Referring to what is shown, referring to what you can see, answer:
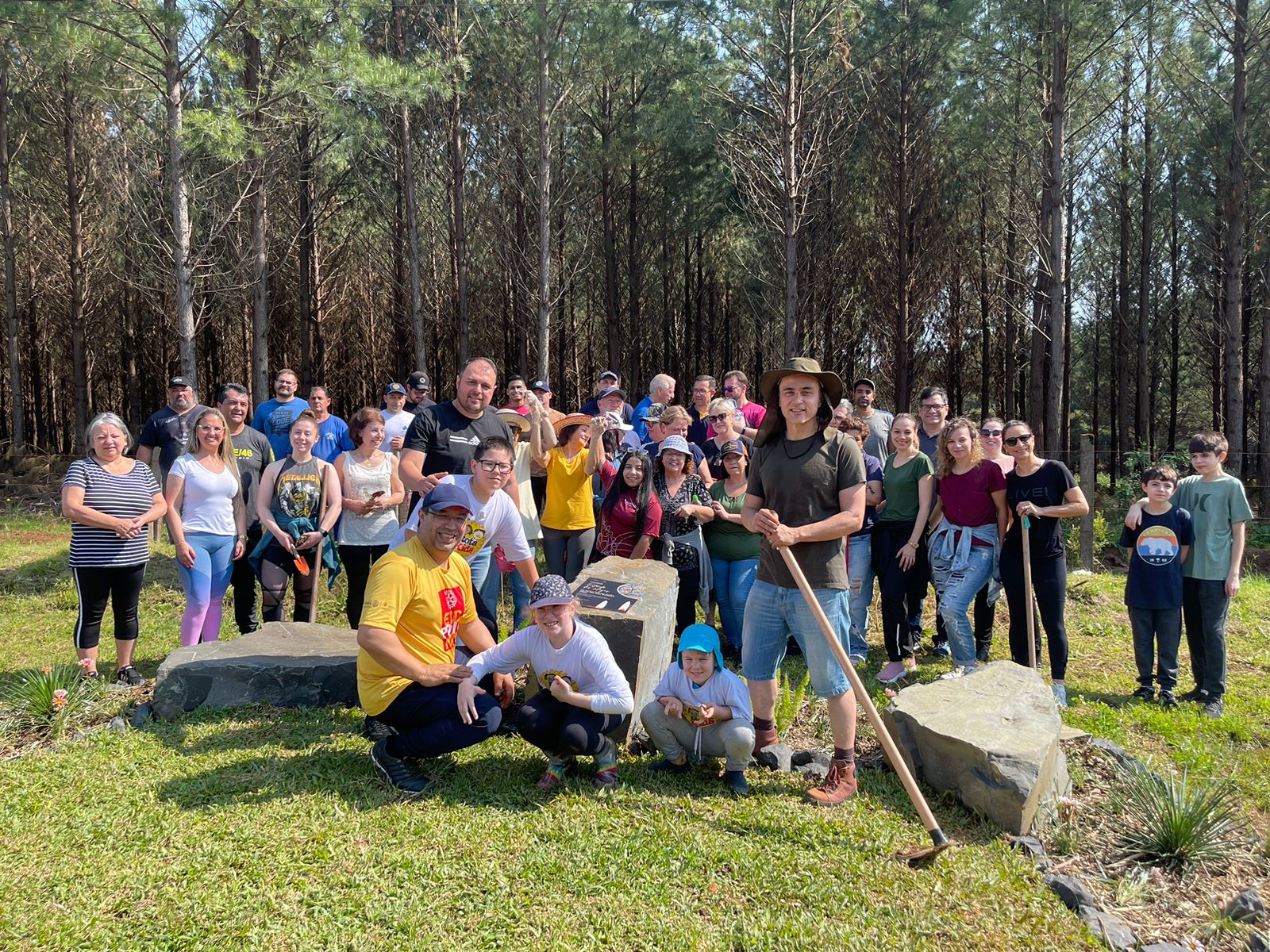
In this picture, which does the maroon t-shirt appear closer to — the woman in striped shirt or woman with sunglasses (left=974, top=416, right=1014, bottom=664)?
woman with sunglasses (left=974, top=416, right=1014, bottom=664)

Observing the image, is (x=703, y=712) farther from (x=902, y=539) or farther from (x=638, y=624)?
(x=902, y=539)

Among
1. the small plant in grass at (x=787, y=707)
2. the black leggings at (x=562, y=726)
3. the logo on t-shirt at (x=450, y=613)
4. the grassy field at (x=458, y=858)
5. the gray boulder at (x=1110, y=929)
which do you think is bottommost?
the gray boulder at (x=1110, y=929)

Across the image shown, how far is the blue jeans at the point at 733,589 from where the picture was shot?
6293mm

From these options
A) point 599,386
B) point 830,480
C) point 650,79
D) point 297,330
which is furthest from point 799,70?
point 297,330

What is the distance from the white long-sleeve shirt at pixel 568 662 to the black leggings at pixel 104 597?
2.84 meters

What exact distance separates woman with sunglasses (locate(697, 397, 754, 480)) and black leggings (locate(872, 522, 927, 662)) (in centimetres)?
125

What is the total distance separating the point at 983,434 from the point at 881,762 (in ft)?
9.22

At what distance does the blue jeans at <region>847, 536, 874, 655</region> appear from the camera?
6.28 metres

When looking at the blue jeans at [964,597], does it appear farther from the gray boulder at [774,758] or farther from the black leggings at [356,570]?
the black leggings at [356,570]

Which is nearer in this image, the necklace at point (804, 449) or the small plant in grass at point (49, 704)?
the necklace at point (804, 449)

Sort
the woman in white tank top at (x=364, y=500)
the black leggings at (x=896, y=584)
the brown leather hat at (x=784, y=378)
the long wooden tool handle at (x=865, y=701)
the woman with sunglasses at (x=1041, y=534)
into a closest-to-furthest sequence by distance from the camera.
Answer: the long wooden tool handle at (x=865, y=701) < the brown leather hat at (x=784, y=378) < the woman with sunglasses at (x=1041, y=534) < the woman in white tank top at (x=364, y=500) < the black leggings at (x=896, y=584)

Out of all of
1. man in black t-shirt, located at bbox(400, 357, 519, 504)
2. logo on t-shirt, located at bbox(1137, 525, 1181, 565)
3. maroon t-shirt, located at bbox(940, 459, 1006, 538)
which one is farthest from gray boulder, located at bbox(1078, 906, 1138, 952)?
man in black t-shirt, located at bbox(400, 357, 519, 504)

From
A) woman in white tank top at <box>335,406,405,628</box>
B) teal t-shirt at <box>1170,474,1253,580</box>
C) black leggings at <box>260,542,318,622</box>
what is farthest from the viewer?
Result: woman in white tank top at <box>335,406,405,628</box>

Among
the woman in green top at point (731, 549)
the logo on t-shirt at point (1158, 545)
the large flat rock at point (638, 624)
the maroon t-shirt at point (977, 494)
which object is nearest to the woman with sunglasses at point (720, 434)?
the woman in green top at point (731, 549)
